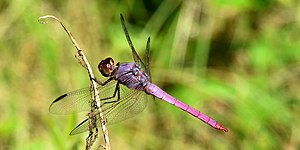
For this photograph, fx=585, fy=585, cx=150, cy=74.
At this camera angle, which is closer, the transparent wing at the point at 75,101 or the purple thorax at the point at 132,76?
the transparent wing at the point at 75,101

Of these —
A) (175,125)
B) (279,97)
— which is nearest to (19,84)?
(175,125)

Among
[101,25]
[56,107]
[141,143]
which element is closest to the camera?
[56,107]

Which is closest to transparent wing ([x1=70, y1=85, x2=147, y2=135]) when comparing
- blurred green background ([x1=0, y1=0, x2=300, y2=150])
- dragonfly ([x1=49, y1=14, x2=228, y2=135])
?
dragonfly ([x1=49, y1=14, x2=228, y2=135])

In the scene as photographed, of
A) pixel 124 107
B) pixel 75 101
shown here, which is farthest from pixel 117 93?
pixel 75 101

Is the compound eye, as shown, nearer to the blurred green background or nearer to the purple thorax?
the purple thorax

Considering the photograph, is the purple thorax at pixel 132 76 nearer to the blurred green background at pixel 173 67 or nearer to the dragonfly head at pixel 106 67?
the dragonfly head at pixel 106 67

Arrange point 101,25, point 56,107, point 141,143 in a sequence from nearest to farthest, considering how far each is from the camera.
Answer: point 56,107, point 141,143, point 101,25

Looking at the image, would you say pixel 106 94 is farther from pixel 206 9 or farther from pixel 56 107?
pixel 206 9

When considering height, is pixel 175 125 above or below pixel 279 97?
Answer: below

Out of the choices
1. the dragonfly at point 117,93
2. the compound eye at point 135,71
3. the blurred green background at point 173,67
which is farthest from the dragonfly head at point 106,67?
the blurred green background at point 173,67
